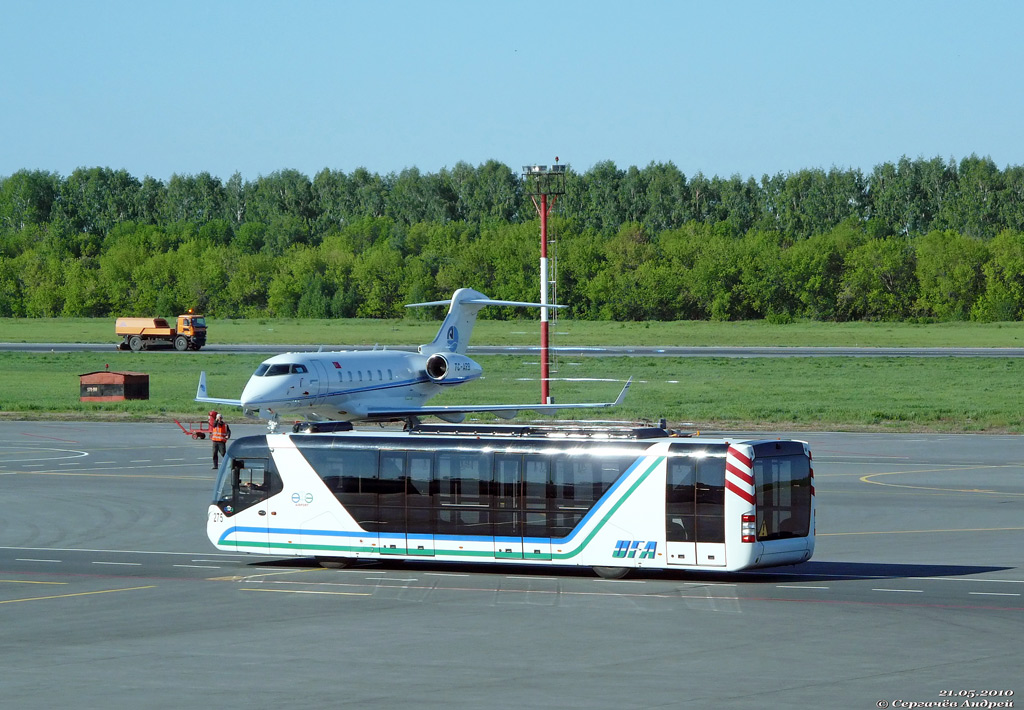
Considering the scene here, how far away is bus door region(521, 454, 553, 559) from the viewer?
27969mm

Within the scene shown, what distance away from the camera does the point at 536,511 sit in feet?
92.1

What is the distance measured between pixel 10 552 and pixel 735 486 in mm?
16601

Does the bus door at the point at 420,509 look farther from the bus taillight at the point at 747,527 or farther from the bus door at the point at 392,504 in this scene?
the bus taillight at the point at 747,527

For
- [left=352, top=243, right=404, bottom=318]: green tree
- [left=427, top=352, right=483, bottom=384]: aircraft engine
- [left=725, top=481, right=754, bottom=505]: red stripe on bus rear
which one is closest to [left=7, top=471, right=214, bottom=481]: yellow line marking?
[left=427, top=352, right=483, bottom=384]: aircraft engine

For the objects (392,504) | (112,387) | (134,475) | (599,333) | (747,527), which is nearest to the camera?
(747,527)

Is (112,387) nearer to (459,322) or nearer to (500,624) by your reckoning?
(459,322)

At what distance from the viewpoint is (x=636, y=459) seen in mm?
27719

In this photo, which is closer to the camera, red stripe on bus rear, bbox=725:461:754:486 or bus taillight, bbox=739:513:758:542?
bus taillight, bbox=739:513:758:542

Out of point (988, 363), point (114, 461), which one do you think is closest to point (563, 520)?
point (114, 461)

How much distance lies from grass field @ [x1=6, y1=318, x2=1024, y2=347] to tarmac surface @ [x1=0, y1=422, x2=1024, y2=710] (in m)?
102

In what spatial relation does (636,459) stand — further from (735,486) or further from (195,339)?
(195,339)

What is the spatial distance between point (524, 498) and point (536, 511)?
0.36 m

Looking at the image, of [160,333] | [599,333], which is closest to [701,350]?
[599,333]

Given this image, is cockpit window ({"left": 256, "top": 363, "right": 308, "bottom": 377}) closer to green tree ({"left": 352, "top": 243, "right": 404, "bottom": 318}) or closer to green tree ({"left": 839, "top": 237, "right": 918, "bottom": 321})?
green tree ({"left": 352, "top": 243, "right": 404, "bottom": 318})
